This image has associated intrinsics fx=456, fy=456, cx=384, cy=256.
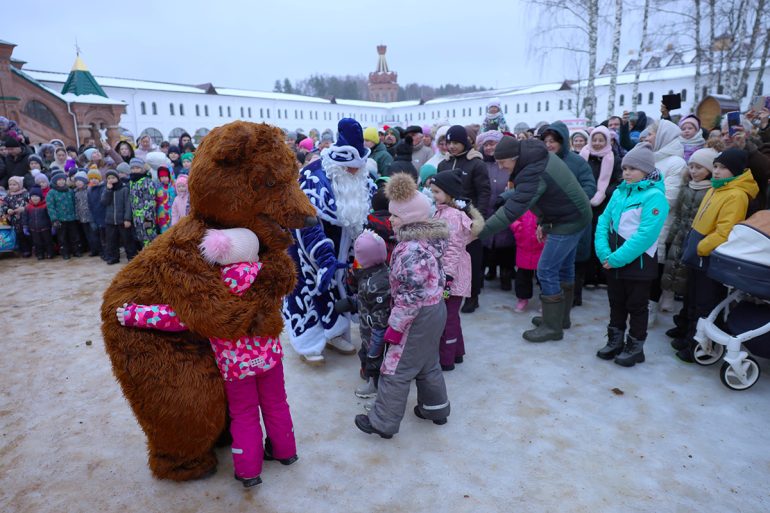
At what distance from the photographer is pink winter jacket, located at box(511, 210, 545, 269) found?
17.8 feet

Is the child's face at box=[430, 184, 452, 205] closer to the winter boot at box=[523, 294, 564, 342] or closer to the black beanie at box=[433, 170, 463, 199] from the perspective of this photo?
the black beanie at box=[433, 170, 463, 199]

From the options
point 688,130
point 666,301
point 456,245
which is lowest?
point 666,301

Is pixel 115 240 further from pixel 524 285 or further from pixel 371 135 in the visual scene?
pixel 524 285

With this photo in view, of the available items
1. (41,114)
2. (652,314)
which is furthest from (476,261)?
(41,114)

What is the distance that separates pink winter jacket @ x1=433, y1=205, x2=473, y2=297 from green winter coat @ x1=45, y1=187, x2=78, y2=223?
26.1ft

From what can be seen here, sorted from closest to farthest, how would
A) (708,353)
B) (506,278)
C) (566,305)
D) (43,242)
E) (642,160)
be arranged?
(642,160) → (708,353) → (566,305) → (506,278) → (43,242)

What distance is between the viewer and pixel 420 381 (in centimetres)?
318

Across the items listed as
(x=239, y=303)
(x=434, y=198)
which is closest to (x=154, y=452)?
(x=239, y=303)

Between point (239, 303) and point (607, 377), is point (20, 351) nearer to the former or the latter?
point (239, 303)

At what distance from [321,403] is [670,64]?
55.6 m

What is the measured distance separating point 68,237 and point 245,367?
8.36 metres

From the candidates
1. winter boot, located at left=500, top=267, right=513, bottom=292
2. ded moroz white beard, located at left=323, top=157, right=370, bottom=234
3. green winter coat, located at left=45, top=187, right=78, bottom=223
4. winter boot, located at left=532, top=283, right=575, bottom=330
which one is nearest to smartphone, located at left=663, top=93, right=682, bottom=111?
winter boot, located at left=500, top=267, right=513, bottom=292

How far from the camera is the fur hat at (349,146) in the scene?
3934mm

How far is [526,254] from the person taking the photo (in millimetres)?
5465
